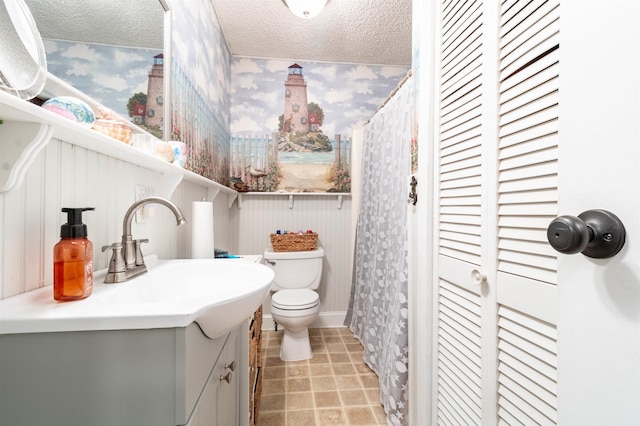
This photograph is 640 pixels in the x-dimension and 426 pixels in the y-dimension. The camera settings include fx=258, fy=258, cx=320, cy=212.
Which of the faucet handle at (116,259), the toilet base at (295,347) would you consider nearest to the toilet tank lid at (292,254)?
the toilet base at (295,347)

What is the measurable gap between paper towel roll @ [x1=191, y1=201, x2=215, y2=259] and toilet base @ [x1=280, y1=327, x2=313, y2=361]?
3.34 feet

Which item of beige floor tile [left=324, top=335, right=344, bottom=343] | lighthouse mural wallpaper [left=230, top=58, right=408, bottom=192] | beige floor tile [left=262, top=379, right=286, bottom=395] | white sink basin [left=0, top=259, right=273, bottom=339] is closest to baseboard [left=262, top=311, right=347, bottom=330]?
beige floor tile [left=324, top=335, right=344, bottom=343]

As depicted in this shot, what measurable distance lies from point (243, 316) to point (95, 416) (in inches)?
11.0

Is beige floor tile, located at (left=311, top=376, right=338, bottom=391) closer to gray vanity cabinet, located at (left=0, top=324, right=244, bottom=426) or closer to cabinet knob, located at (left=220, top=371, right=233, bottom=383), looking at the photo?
cabinet knob, located at (left=220, top=371, right=233, bottom=383)

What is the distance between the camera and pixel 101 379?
0.43 metres

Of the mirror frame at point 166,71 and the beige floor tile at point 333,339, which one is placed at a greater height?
the mirror frame at point 166,71

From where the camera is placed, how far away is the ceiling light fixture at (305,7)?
1612mm

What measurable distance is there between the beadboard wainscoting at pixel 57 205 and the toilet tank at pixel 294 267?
3.66ft

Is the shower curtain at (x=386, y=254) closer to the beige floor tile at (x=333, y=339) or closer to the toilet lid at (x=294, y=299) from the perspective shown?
the beige floor tile at (x=333, y=339)

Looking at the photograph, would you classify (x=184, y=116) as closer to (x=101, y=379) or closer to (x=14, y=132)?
(x=14, y=132)

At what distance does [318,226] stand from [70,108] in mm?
1956

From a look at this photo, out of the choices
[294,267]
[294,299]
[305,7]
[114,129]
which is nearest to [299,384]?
[294,299]

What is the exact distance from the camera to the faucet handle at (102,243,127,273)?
665 millimetres

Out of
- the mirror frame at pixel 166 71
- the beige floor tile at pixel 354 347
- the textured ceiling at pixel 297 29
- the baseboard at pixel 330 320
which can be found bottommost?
the beige floor tile at pixel 354 347
